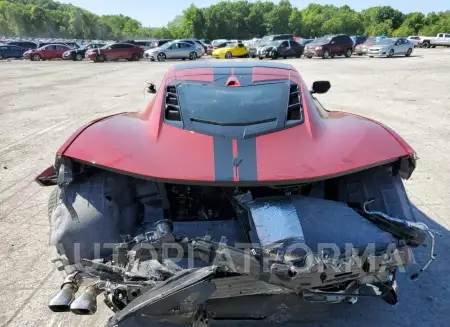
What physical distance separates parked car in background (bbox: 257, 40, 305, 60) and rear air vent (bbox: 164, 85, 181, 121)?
28.8 meters

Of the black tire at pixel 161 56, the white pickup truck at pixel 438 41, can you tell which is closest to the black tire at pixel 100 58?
the black tire at pixel 161 56

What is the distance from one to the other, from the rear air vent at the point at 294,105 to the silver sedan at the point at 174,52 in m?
31.0

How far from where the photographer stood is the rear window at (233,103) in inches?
117

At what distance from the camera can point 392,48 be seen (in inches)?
1251

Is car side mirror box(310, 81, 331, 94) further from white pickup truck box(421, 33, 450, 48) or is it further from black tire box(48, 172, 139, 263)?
white pickup truck box(421, 33, 450, 48)

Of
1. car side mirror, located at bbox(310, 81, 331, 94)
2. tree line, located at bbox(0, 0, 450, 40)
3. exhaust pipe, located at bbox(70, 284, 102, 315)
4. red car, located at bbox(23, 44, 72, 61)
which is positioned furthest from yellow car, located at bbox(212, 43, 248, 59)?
tree line, located at bbox(0, 0, 450, 40)

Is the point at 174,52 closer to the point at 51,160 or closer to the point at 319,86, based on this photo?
the point at 51,160

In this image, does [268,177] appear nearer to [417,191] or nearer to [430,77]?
[417,191]

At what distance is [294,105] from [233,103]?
0.46 meters

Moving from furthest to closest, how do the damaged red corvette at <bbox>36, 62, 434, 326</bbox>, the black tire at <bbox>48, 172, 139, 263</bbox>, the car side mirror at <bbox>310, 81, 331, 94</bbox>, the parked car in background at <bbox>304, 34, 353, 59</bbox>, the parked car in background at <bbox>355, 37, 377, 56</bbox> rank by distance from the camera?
the parked car in background at <bbox>355, 37, 377, 56</bbox> < the parked car in background at <bbox>304, 34, 353, 59</bbox> < the car side mirror at <bbox>310, 81, 331, 94</bbox> < the black tire at <bbox>48, 172, 139, 263</bbox> < the damaged red corvette at <bbox>36, 62, 434, 326</bbox>

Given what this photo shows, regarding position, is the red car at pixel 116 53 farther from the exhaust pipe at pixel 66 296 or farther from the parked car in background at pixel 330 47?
the exhaust pipe at pixel 66 296

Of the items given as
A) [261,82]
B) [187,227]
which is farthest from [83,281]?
[261,82]

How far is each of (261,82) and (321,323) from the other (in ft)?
6.19

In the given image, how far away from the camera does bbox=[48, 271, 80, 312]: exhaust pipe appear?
2.30m
